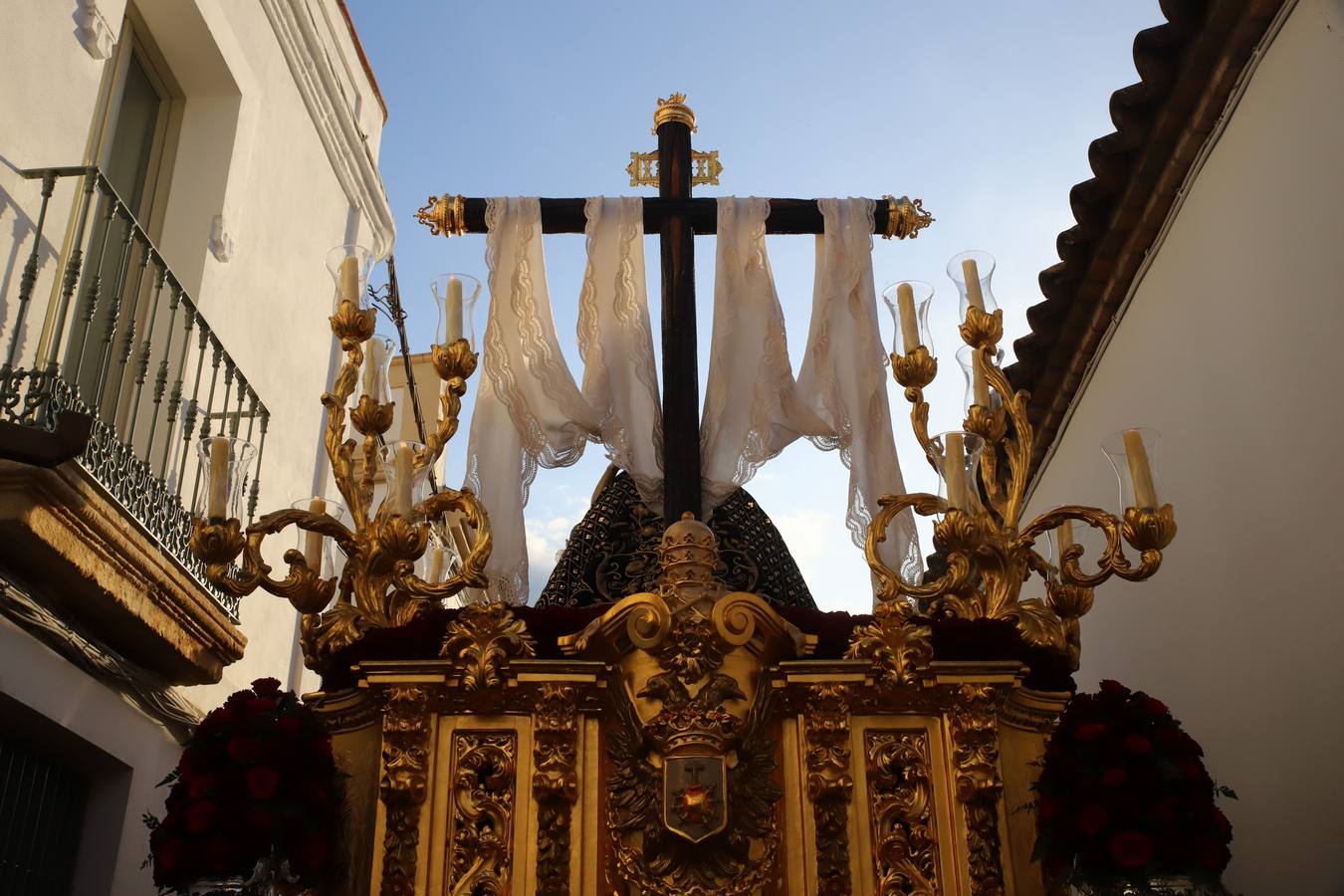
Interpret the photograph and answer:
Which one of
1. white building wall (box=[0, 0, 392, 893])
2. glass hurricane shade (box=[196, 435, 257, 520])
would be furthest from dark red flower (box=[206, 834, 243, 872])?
white building wall (box=[0, 0, 392, 893])

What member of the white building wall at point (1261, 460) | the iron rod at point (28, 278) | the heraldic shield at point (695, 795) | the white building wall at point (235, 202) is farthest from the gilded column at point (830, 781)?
the iron rod at point (28, 278)

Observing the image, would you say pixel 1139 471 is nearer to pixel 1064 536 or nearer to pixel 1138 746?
pixel 1064 536

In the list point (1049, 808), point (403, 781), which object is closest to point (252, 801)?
point (403, 781)

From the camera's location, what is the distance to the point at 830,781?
331cm

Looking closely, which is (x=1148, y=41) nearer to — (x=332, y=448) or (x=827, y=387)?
(x=827, y=387)

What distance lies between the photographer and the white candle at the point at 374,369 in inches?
155

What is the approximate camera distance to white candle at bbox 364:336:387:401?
3.95 meters

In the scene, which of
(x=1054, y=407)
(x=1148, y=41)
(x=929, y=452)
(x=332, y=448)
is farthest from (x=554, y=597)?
(x=1054, y=407)

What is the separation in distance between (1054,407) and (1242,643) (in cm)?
245

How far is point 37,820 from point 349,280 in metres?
2.34

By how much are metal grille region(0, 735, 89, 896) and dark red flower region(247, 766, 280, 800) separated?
6.51ft

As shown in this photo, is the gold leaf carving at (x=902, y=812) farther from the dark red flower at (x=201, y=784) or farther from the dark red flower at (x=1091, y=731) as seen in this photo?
the dark red flower at (x=201, y=784)

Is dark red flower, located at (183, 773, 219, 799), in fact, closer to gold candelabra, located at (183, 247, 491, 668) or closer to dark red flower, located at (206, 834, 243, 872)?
dark red flower, located at (206, 834, 243, 872)

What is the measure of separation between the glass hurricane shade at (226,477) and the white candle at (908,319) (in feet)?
6.12
